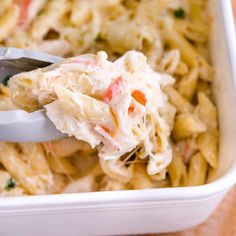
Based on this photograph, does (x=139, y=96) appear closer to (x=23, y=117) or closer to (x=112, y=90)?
(x=112, y=90)

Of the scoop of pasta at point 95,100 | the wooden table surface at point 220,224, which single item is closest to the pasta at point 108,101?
the scoop of pasta at point 95,100

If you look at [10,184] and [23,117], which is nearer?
[23,117]

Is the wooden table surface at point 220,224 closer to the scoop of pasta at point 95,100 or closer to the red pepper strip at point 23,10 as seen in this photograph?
the scoop of pasta at point 95,100

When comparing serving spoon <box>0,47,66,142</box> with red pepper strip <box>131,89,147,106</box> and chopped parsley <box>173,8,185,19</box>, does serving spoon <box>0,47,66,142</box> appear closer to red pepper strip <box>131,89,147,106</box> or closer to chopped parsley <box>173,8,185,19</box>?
red pepper strip <box>131,89,147,106</box>

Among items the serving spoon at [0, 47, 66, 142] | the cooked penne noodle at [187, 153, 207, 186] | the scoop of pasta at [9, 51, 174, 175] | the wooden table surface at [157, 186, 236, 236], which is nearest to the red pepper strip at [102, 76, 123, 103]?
the scoop of pasta at [9, 51, 174, 175]

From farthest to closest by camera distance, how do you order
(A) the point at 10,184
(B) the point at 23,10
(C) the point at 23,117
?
(B) the point at 23,10 → (A) the point at 10,184 → (C) the point at 23,117

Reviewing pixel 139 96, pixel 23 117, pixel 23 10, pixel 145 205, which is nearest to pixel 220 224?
pixel 145 205

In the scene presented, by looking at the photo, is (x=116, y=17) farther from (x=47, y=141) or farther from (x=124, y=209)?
(x=124, y=209)
